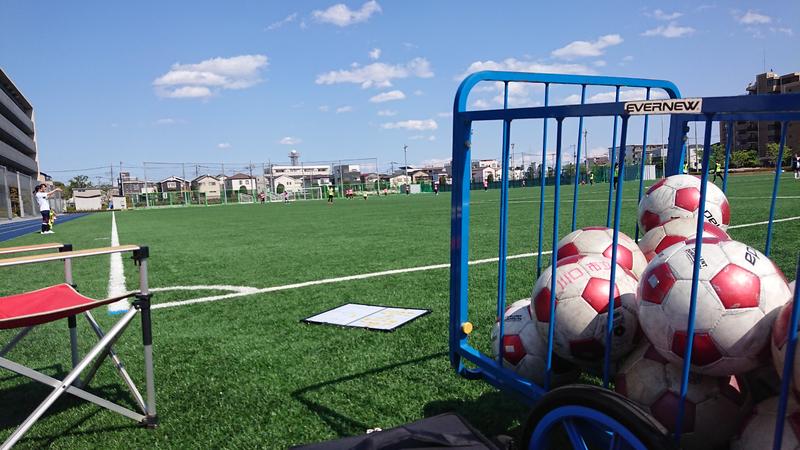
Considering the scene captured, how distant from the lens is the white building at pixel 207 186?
62.6 metres

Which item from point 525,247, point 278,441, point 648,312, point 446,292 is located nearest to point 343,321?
point 446,292

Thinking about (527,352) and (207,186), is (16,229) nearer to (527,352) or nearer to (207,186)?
(527,352)

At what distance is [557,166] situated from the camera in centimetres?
204

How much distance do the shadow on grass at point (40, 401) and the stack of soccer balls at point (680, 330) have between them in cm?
229

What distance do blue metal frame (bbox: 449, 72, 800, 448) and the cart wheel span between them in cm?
5

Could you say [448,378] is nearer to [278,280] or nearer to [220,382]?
[220,382]

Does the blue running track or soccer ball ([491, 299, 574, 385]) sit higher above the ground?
soccer ball ([491, 299, 574, 385])

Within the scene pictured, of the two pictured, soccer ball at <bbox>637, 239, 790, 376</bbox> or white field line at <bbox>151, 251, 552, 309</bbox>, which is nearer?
soccer ball at <bbox>637, 239, 790, 376</bbox>

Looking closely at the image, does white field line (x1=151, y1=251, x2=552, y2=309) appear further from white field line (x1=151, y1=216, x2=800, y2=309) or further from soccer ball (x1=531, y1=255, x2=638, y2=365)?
soccer ball (x1=531, y1=255, x2=638, y2=365)

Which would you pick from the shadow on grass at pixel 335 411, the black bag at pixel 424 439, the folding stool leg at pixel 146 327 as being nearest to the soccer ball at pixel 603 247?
the black bag at pixel 424 439

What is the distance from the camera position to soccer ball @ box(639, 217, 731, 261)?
269cm

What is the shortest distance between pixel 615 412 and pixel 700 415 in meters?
0.46

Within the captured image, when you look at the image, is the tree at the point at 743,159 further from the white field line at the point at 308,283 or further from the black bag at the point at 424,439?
the black bag at the point at 424,439

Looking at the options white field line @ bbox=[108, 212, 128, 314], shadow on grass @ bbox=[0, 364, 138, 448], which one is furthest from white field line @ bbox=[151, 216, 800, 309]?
shadow on grass @ bbox=[0, 364, 138, 448]
